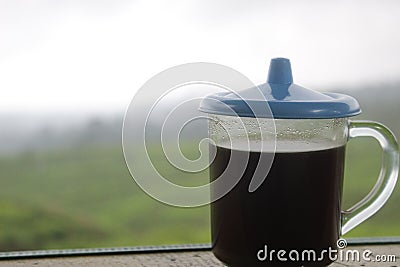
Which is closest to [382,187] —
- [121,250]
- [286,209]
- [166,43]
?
[286,209]

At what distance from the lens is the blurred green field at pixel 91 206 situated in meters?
1.81

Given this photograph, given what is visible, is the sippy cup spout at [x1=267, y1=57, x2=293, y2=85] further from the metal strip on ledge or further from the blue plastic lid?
the metal strip on ledge

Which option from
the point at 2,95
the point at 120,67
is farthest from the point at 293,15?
the point at 2,95

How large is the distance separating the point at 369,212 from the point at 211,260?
0.22 metres

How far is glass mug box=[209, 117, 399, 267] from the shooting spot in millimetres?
609

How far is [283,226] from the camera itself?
62 cm

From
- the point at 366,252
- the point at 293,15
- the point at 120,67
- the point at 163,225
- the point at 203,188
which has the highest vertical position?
the point at 293,15

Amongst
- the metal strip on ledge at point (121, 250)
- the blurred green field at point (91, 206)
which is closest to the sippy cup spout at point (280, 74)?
the metal strip on ledge at point (121, 250)

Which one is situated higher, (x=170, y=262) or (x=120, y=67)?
(x=120, y=67)

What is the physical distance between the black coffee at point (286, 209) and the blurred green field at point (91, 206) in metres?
1.08

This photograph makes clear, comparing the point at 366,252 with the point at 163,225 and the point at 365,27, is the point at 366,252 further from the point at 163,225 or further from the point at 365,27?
the point at 163,225

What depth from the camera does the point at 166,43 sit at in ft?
4.35

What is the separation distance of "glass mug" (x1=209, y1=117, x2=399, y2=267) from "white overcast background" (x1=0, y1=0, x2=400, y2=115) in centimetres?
66

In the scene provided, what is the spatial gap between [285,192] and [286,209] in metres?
0.02
